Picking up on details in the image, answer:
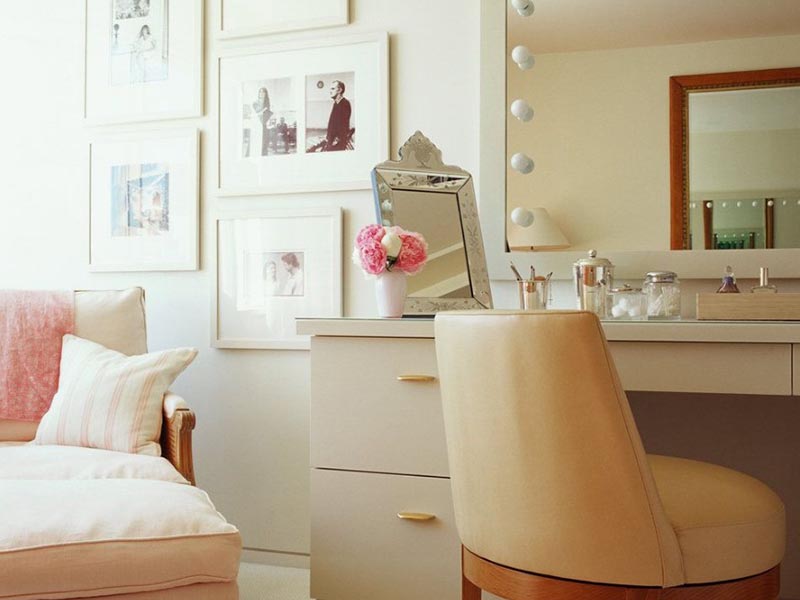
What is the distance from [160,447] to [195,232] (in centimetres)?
78

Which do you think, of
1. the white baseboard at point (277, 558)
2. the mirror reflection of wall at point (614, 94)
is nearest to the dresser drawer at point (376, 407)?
the mirror reflection of wall at point (614, 94)

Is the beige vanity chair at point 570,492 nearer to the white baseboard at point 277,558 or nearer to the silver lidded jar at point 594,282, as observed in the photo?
the silver lidded jar at point 594,282

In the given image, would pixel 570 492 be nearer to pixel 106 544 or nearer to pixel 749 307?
pixel 749 307

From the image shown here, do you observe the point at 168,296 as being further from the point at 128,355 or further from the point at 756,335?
the point at 756,335

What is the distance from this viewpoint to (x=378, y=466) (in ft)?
6.15

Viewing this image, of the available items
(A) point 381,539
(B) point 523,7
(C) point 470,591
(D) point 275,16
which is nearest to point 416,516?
(A) point 381,539

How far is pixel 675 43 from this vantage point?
7.19ft

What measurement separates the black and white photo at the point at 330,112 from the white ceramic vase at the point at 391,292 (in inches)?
22.6

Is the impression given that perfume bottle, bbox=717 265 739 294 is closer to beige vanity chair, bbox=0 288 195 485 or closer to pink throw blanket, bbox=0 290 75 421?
beige vanity chair, bbox=0 288 195 485

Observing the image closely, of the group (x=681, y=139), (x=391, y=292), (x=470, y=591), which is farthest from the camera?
(x=681, y=139)

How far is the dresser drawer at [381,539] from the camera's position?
5.99 ft

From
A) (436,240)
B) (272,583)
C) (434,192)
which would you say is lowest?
(272,583)

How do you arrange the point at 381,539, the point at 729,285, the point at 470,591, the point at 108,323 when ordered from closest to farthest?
the point at 470,591, the point at 381,539, the point at 729,285, the point at 108,323

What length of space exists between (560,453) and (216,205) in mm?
1663
